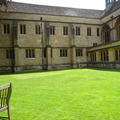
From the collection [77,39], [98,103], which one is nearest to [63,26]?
[77,39]

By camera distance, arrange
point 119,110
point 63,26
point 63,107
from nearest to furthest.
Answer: point 119,110 → point 63,107 → point 63,26

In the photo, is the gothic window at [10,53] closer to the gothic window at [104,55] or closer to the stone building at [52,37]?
the stone building at [52,37]

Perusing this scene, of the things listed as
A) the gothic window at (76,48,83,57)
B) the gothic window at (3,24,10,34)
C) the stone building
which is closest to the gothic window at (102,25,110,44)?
the stone building

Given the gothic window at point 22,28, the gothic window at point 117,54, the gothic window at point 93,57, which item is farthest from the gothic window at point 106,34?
the gothic window at point 22,28

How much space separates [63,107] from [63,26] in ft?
97.8

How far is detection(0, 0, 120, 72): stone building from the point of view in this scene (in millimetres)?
32281

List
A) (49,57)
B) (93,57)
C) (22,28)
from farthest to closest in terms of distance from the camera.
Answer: (93,57)
(49,57)
(22,28)

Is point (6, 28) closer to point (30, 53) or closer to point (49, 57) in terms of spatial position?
point (30, 53)

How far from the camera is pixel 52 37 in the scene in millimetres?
35062

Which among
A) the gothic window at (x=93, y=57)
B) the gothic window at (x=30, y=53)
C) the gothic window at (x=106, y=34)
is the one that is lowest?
the gothic window at (x=93, y=57)

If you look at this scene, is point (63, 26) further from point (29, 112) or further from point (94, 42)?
point (29, 112)

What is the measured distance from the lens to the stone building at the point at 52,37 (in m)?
32.3

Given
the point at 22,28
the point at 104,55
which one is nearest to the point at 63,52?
the point at 104,55

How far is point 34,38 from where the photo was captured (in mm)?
34094
